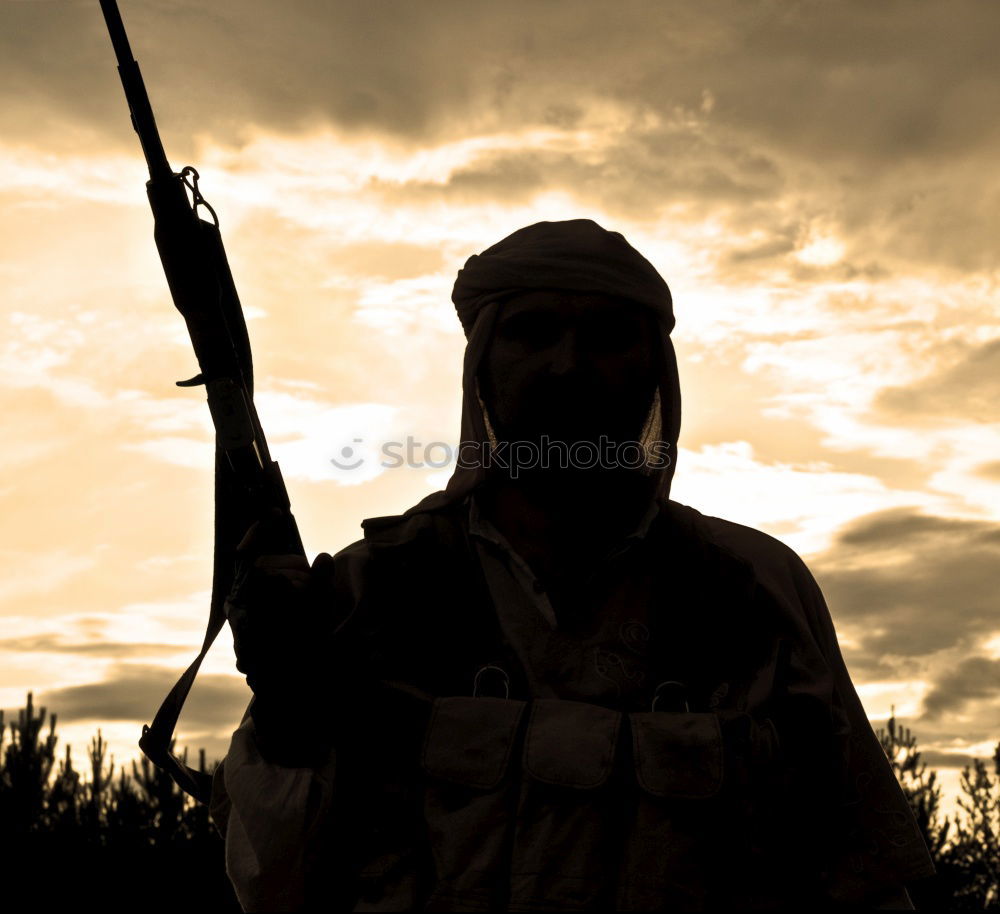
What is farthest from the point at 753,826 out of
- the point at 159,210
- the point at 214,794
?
the point at 159,210

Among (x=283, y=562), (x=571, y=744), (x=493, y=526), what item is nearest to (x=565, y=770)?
(x=571, y=744)

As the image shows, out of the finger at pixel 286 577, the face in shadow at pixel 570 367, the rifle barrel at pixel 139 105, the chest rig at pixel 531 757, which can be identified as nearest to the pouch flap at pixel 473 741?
the chest rig at pixel 531 757

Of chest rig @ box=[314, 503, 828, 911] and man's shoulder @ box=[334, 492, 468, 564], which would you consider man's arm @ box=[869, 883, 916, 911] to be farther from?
Result: man's shoulder @ box=[334, 492, 468, 564]

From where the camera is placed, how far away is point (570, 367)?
12.6 ft

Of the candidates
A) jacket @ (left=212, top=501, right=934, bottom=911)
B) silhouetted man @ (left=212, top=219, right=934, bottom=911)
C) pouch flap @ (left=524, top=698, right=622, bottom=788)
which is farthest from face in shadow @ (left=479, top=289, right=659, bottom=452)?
pouch flap @ (left=524, top=698, right=622, bottom=788)

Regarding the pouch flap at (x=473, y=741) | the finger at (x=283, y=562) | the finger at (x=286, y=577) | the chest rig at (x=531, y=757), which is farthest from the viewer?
the finger at (x=283, y=562)

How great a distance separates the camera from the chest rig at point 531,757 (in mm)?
3387

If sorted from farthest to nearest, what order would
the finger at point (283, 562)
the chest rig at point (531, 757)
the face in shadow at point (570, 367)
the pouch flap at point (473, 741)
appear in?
the face in shadow at point (570, 367) < the finger at point (283, 562) < the pouch flap at point (473, 741) < the chest rig at point (531, 757)

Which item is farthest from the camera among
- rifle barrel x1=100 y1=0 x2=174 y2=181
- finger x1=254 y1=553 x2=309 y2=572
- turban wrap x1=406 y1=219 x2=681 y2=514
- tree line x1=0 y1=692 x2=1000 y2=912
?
tree line x1=0 y1=692 x2=1000 y2=912

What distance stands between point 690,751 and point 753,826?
30cm

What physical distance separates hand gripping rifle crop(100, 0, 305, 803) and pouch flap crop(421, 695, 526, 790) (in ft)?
2.52

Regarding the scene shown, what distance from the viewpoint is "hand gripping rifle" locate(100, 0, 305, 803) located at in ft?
13.3

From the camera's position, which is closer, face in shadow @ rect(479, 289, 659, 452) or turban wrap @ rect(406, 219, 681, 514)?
face in shadow @ rect(479, 289, 659, 452)

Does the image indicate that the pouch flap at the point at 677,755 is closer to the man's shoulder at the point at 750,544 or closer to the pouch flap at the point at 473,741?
the pouch flap at the point at 473,741
